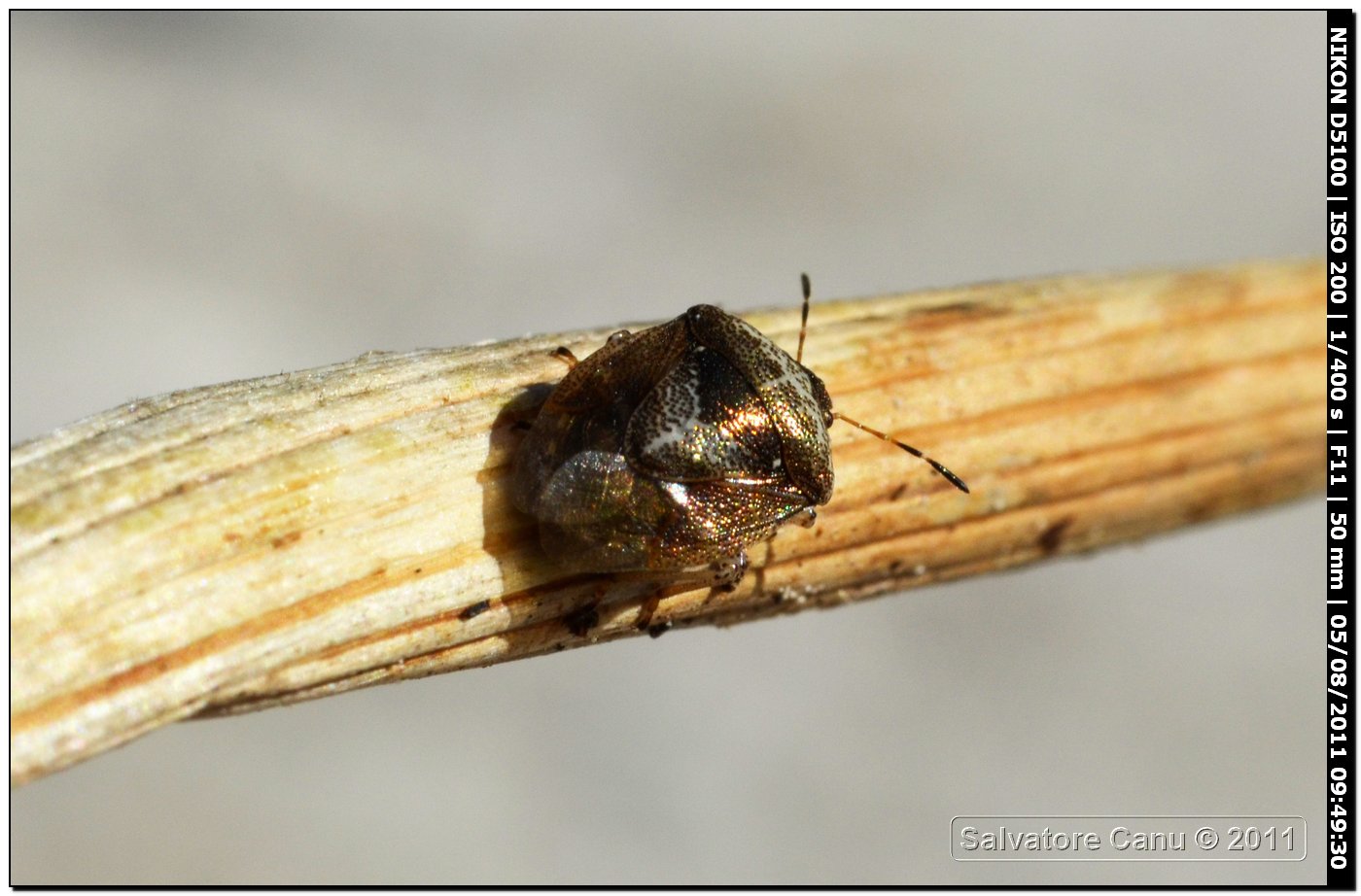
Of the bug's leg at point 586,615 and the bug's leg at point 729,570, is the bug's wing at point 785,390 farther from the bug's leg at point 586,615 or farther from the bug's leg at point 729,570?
the bug's leg at point 586,615

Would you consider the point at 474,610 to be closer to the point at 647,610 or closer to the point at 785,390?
the point at 647,610

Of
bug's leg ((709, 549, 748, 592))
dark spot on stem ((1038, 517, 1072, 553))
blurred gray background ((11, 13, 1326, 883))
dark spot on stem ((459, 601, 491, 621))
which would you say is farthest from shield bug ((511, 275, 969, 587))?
blurred gray background ((11, 13, 1326, 883))

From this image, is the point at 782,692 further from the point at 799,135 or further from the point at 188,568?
the point at 188,568

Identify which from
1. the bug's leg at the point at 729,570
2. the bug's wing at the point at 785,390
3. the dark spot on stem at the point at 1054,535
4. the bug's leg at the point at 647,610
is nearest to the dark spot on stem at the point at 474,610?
the bug's leg at the point at 647,610

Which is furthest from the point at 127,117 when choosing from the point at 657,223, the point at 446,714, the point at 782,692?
the point at 782,692

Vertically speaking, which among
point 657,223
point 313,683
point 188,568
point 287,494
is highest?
point 657,223

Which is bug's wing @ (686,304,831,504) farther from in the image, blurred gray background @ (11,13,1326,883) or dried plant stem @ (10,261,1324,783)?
blurred gray background @ (11,13,1326,883)
